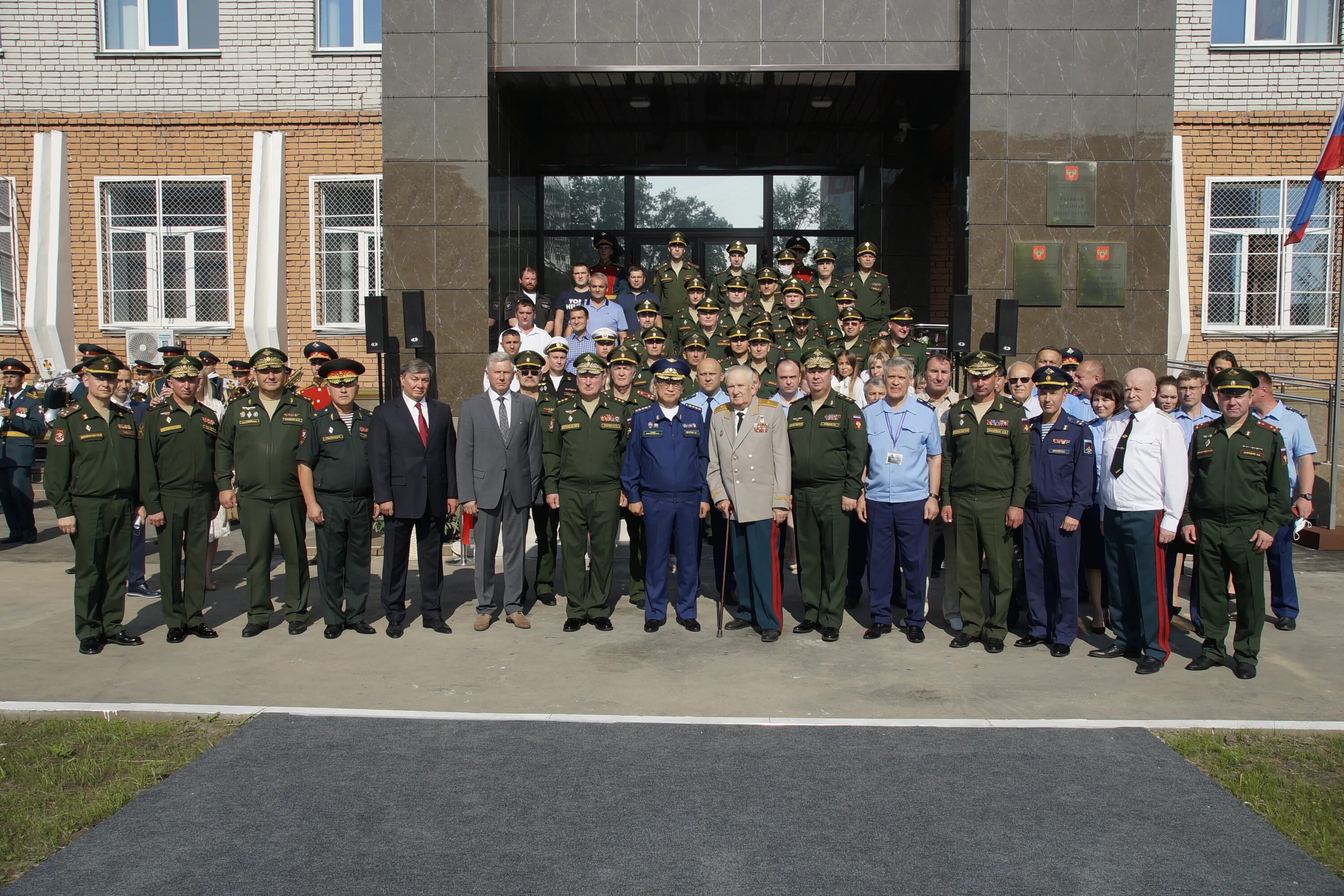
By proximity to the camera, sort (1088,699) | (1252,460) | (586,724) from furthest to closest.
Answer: (1252,460)
(1088,699)
(586,724)

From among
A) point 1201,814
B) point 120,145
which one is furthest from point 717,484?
point 120,145

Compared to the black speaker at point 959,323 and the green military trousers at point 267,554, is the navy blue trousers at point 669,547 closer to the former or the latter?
the green military trousers at point 267,554

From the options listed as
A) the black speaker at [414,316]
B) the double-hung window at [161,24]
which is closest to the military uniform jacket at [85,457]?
the black speaker at [414,316]

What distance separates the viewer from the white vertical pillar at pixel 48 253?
1616cm

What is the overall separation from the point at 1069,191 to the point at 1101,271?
102cm

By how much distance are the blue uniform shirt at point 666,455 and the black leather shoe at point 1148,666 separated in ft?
9.99

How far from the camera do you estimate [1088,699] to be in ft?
19.8

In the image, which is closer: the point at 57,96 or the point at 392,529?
the point at 392,529

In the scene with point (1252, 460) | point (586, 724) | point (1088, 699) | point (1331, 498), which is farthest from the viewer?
point (1331, 498)

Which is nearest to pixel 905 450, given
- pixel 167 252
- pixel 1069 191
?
pixel 1069 191

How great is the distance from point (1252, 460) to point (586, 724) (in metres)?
4.25

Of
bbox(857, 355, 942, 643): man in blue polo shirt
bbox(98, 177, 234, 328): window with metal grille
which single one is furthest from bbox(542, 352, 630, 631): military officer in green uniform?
bbox(98, 177, 234, 328): window with metal grille

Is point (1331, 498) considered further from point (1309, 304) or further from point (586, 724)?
point (586, 724)

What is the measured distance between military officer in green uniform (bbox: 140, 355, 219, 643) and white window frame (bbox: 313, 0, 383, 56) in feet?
33.1
